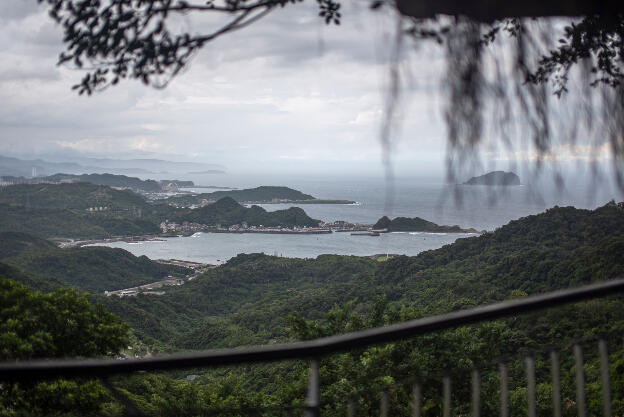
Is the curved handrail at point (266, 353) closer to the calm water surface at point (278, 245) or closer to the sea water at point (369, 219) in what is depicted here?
the sea water at point (369, 219)

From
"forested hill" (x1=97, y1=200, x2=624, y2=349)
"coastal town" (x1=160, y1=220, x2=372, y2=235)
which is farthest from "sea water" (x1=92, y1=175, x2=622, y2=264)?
"forested hill" (x1=97, y1=200, x2=624, y2=349)

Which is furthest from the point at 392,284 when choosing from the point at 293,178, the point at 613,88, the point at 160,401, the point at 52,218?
the point at 293,178

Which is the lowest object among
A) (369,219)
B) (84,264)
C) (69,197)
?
(84,264)

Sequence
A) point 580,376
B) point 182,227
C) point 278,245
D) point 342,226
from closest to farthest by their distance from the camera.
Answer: point 580,376, point 278,245, point 342,226, point 182,227

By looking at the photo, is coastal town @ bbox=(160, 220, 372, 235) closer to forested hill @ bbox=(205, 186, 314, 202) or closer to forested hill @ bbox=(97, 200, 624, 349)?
forested hill @ bbox=(205, 186, 314, 202)

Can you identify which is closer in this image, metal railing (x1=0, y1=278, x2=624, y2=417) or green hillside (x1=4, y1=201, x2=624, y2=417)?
metal railing (x1=0, y1=278, x2=624, y2=417)

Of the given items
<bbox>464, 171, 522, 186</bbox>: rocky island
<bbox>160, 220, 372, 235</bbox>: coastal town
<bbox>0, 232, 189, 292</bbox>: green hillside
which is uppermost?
<bbox>464, 171, 522, 186</bbox>: rocky island

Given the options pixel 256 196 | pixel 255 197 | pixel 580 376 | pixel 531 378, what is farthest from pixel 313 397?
pixel 256 196

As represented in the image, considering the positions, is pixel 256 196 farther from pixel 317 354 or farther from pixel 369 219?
pixel 317 354
